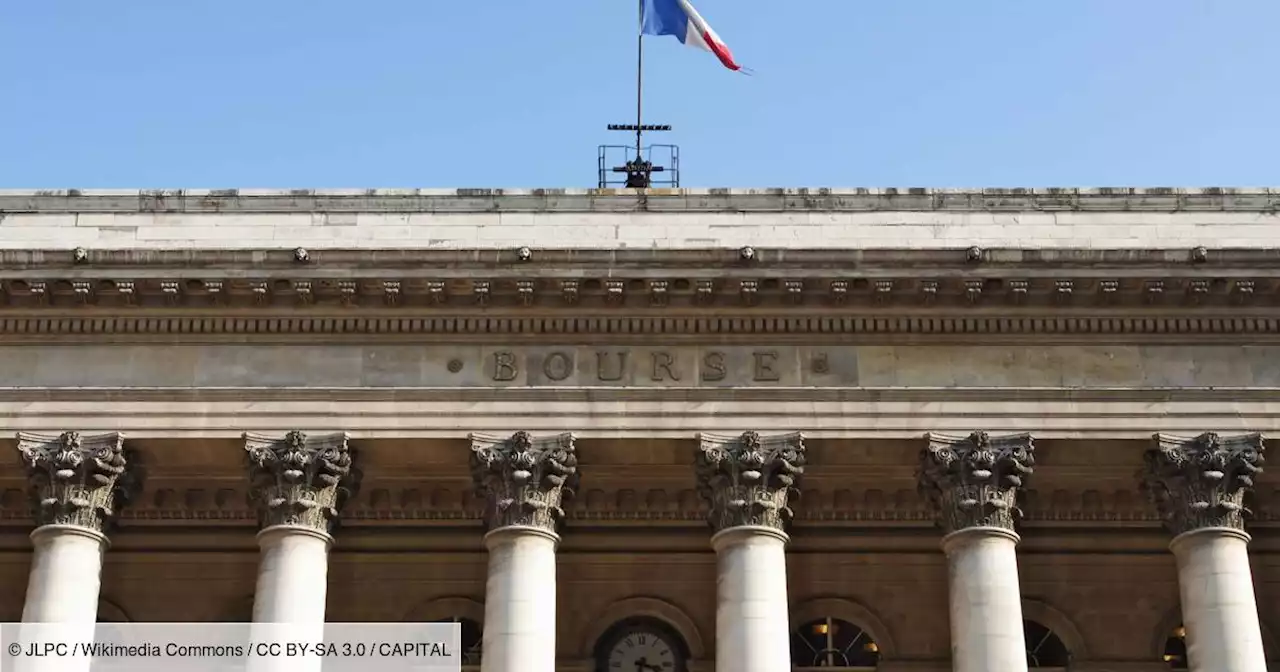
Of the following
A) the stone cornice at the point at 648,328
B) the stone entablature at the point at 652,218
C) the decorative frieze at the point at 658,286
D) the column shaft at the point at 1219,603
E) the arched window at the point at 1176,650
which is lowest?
the column shaft at the point at 1219,603

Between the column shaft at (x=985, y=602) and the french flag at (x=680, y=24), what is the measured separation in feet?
39.1

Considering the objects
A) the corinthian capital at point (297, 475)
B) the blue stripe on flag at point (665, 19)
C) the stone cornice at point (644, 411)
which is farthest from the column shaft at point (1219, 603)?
the blue stripe on flag at point (665, 19)

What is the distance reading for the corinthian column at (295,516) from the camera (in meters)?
26.4

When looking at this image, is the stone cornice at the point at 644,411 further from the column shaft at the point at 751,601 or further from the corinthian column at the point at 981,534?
the column shaft at the point at 751,601

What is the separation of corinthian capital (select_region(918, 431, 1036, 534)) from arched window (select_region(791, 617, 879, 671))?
440 centimetres

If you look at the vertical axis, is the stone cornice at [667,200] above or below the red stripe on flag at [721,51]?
below

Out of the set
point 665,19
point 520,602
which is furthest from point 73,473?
point 665,19

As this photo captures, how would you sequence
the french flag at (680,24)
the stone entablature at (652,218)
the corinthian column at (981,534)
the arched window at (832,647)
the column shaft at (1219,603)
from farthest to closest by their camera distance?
the french flag at (680,24)
the arched window at (832,647)
the stone entablature at (652,218)
the corinthian column at (981,534)
the column shaft at (1219,603)

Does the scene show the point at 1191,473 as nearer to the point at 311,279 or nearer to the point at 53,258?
the point at 311,279

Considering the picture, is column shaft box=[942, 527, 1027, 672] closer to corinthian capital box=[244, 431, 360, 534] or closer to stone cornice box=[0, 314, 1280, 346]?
stone cornice box=[0, 314, 1280, 346]

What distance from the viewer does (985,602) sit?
1033 inches

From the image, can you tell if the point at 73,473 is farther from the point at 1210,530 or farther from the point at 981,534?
the point at 1210,530

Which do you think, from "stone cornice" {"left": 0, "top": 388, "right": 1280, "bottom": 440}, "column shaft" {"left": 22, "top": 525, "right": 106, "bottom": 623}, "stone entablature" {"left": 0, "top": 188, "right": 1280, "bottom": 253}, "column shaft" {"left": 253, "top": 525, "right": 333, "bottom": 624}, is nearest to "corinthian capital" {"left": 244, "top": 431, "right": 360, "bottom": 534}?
"column shaft" {"left": 253, "top": 525, "right": 333, "bottom": 624}

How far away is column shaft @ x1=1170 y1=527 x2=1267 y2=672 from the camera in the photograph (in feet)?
85.1
